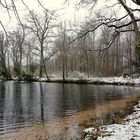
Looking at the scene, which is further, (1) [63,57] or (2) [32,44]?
(2) [32,44]

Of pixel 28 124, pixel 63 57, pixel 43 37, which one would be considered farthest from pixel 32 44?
pixel 28 124

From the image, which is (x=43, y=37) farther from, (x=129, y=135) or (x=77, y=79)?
(x=129, y=135)

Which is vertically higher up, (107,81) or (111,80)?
(111,80)

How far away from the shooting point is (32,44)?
61.8m

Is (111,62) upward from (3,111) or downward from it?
upward

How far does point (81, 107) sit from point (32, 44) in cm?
4381

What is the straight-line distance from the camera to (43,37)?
5862cm

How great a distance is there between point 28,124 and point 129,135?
281 inches

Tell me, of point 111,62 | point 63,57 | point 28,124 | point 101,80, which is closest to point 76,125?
point 28,124

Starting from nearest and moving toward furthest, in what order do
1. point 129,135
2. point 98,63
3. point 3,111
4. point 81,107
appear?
point 129,135, point 3,111, point 81,107, point 98,63

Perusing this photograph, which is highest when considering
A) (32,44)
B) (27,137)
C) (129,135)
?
(32,44)

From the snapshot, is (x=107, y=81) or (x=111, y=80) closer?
(x=107, y=81)

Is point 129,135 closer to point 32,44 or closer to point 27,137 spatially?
point 27,137

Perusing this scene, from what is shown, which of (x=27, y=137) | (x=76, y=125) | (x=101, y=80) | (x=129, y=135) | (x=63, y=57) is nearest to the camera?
(x=129, y=135)
